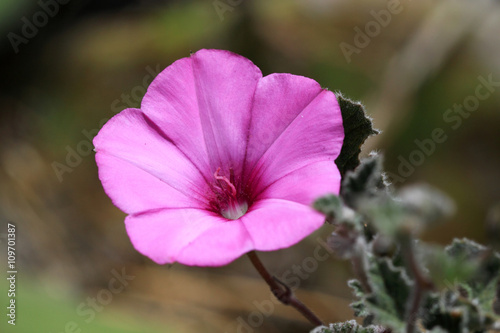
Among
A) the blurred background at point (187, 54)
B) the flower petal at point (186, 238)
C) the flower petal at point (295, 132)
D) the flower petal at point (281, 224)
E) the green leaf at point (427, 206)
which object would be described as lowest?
the blurred background at point (187, 54)

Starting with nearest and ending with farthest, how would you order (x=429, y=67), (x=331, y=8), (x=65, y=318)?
(x=65, y=318), (x=429, y=67), (x=331, y=8)

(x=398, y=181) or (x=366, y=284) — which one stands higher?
(x=366, y=284)

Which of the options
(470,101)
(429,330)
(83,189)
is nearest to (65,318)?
(83,189)

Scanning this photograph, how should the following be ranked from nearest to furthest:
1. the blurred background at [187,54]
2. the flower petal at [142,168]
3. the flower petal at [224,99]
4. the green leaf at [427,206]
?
the green leaf at [427,206], the flower petal at [142,168], the flower petal at [224,99], the blurred background at [187,54]

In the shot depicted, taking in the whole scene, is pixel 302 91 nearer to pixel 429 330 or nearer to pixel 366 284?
pixel 366 284

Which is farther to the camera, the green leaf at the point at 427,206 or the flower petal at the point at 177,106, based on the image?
the flower petal at the point at 177,106

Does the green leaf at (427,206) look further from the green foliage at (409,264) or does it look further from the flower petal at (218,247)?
the flower petal at (218,247)

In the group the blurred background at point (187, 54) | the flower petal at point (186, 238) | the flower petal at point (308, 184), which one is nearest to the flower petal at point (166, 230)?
the flower petal at point (186, 238)
